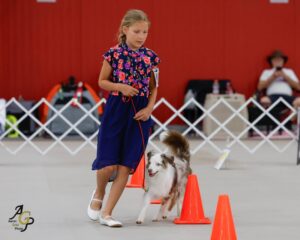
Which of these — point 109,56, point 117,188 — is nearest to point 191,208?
point 117,188

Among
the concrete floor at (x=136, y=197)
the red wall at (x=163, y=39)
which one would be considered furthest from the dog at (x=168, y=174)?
the red wall at (x=163, y=39)

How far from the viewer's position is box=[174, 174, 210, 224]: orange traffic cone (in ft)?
17.4

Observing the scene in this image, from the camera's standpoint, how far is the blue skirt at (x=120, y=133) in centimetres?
516

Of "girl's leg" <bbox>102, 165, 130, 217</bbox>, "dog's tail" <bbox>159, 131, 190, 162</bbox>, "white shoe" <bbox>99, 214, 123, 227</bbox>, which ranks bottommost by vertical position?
"white shoe" <bbox>99, 214, 123, 227</bbox>

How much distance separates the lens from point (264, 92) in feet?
41.5

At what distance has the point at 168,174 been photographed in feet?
17.4

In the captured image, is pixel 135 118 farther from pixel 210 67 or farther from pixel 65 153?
pixel 210 67

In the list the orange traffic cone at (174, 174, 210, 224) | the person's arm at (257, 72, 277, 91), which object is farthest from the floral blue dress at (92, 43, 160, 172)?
the person's arm at (257, 72, 277, 91)

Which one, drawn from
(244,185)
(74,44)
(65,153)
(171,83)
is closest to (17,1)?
(74,44)

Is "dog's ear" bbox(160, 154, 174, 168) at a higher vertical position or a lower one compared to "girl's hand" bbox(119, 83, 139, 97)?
lower

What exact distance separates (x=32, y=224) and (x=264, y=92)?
7851 mm

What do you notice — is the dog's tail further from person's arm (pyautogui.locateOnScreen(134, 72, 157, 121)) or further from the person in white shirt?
the person in white shirt

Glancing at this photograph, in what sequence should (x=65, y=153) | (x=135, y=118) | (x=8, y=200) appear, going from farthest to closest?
1. (x=65, y=153)
2. (x=8, y=200)
3. (x=135, y=118)

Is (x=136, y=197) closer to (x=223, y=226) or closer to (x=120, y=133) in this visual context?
(x=120, y=133)
